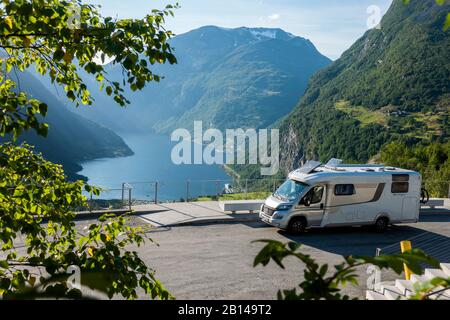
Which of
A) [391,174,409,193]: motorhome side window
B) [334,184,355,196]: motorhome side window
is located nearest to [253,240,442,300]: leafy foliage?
[334,184,355,196]: motorhome side window

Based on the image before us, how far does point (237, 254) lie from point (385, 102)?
14094 cm

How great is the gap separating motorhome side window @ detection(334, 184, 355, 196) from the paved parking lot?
1681 mm

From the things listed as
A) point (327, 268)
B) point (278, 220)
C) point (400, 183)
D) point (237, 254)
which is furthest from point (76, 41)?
point (400, 183)

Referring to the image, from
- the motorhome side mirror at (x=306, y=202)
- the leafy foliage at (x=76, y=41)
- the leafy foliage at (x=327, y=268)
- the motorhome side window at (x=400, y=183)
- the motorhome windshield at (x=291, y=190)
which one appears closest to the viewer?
the leafy foliage at (x=327, y=268)

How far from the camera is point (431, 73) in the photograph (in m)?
138

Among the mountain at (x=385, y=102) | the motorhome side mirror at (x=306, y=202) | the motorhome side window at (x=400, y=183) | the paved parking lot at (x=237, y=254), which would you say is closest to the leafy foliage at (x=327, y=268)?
the paved parking lot at (x=237, y=254)

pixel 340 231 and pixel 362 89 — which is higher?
pixel 362 89

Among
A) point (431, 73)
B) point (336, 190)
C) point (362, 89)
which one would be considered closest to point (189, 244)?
point (336, 190)

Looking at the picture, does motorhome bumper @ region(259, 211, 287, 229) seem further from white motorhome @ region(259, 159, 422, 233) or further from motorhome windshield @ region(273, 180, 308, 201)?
motorhome windshield @ region(273, 180, 308, 201)

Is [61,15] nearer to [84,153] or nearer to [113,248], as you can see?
[113,248]

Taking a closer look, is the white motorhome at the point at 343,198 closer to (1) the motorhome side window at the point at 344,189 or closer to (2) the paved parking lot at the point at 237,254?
(1) the motorhome side window at the point at 344,189

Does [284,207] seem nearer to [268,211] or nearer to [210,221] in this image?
[268,211]

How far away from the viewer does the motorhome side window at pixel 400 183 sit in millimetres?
18609

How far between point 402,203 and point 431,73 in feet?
441
